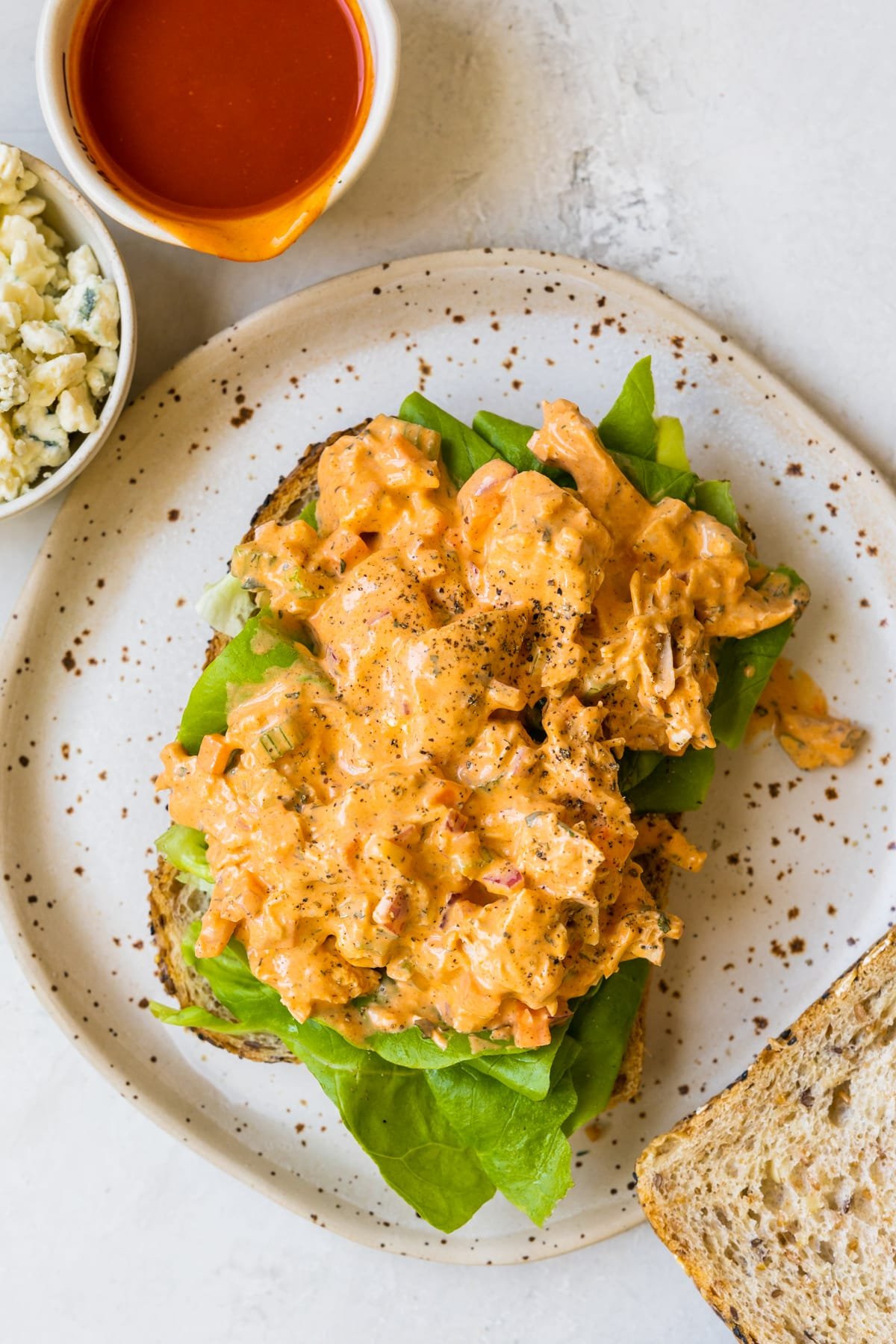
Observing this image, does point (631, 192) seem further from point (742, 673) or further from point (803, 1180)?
point (803, 1180)

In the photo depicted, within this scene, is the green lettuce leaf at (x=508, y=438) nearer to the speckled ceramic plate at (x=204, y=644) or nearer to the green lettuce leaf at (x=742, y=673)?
the speckled ceramic plate at (x=204, y=644)

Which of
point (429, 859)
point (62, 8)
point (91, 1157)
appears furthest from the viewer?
point (91, 1157)

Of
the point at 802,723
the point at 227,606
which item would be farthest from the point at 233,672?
the point at 802,723

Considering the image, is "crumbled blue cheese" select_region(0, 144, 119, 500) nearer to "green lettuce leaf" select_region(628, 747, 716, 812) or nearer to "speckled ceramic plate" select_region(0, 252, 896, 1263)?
"speckled ceramic plate" select_region(0, 252, 896, 1263)

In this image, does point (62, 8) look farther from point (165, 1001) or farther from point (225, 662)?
point (165, 1001)

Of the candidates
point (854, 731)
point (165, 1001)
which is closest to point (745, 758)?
point (854, 731)

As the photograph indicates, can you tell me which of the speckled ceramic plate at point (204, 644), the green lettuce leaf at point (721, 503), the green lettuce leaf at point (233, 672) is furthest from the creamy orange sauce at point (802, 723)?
the green lettuce leaf at point (233, 672)
